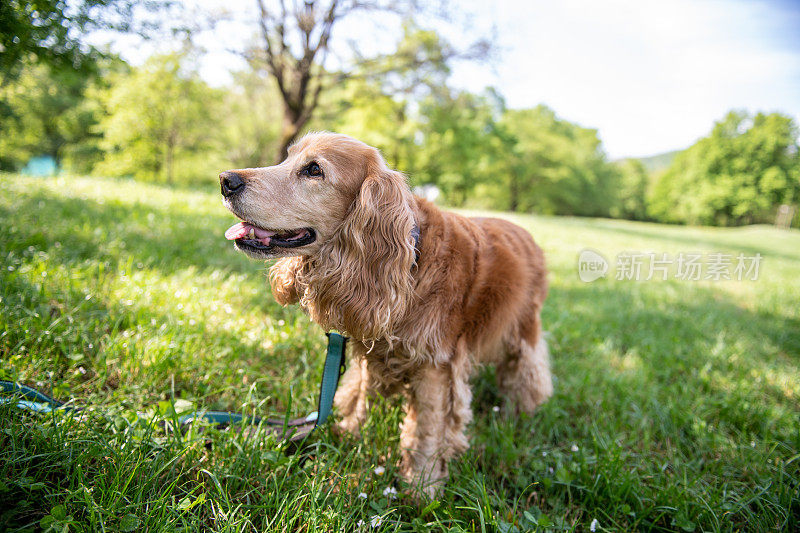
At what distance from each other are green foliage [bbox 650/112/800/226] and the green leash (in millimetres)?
21306

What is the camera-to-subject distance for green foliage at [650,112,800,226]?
18.7m

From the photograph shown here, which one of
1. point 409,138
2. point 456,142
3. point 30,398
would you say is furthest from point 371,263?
point 456,142

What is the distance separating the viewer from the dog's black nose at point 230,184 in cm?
179

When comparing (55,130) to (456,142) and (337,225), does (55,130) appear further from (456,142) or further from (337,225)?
(337,225)

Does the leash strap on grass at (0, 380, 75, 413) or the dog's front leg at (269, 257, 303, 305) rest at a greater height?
the dog's front leg at (269, 257, 303, 305)

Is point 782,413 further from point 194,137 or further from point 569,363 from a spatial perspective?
point 194,137

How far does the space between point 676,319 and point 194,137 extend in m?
27.3

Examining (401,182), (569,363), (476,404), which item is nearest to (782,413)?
(569,363)

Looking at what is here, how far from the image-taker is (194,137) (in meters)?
24.7

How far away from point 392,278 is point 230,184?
88cm
